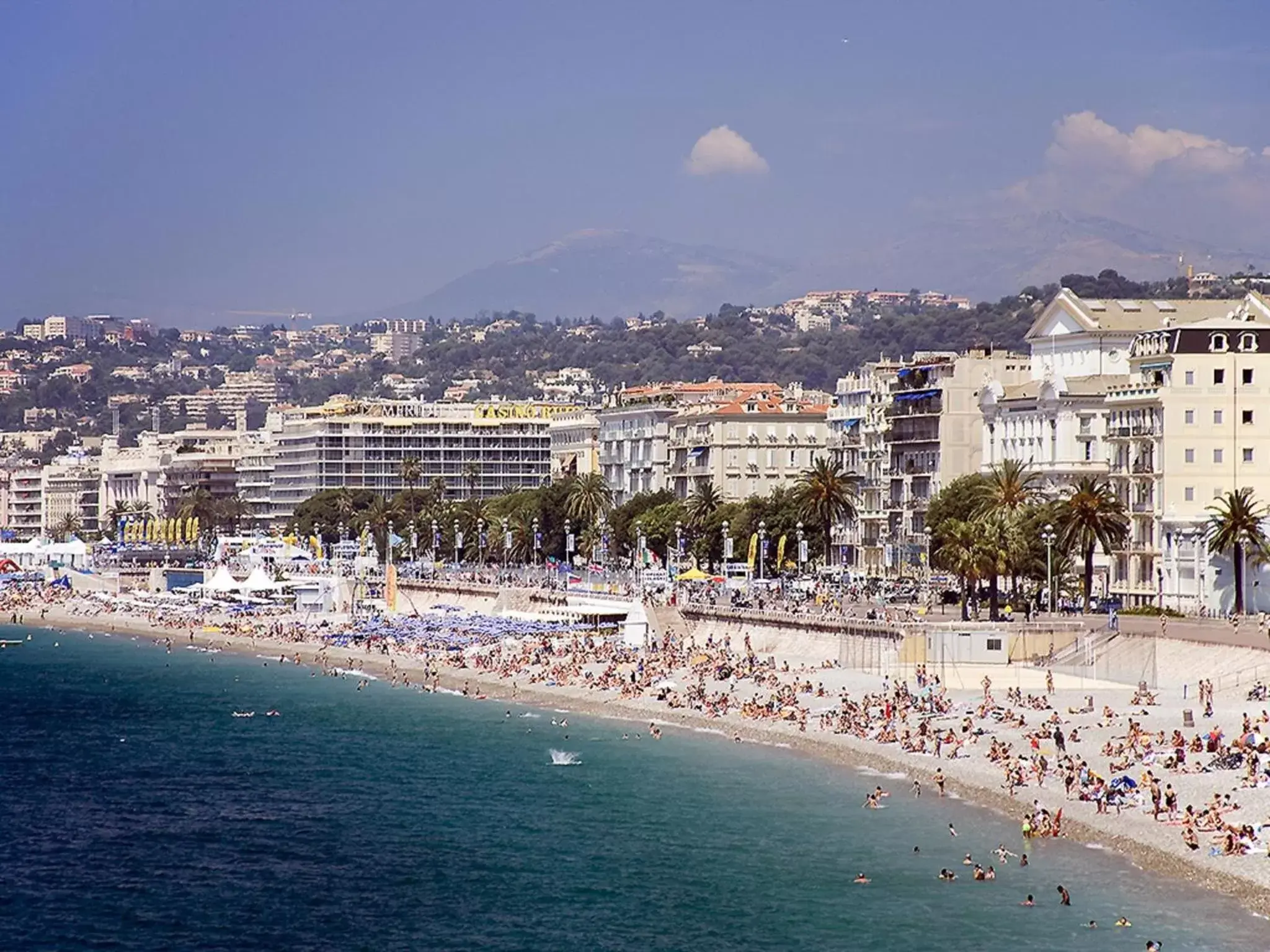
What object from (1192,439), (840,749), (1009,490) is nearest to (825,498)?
(1009,490)

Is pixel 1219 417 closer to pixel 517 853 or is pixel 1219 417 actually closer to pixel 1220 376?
pixel 1220 376

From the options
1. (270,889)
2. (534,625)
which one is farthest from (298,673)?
(270,889)

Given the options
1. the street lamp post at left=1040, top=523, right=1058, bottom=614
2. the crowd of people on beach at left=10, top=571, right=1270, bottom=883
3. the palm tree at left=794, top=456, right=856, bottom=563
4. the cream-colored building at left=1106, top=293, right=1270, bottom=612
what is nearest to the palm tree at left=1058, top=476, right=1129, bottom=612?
the street lamp post at left=1040, top=523, right=1058, bottom=614

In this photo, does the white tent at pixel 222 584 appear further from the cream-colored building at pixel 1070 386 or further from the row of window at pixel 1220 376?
the row of window at pixel 1220 376

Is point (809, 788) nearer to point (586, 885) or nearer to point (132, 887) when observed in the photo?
point (586, 885)

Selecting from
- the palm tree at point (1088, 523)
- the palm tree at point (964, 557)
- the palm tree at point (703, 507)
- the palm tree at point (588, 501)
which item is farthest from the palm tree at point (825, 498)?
the palm tree at point (588, 501)
